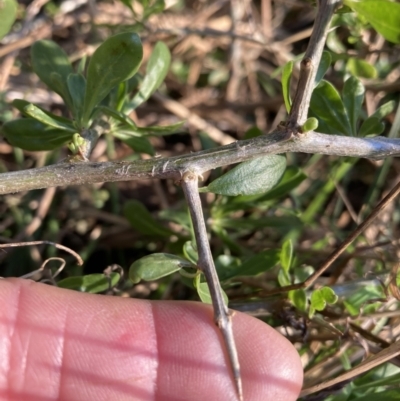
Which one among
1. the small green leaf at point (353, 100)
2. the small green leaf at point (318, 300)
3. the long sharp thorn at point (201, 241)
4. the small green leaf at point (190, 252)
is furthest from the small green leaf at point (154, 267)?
the small green leaf at point (353, 100)

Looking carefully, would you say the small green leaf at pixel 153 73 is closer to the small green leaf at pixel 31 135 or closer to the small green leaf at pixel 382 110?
the small green leaf at pixel 31 135

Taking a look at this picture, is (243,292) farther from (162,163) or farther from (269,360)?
(162,163)

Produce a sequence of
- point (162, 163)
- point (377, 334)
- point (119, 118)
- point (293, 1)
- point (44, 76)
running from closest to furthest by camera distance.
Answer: point (162, 163), point (119, 118), point (44, 76), point (377, 334), point (293, 1)

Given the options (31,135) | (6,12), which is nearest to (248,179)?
(31,135)

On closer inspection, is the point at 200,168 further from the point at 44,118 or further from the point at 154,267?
the point at 44,118

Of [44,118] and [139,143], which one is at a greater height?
[44,118]

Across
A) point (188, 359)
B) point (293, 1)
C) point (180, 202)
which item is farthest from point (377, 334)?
point (293, 1)
